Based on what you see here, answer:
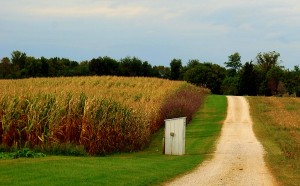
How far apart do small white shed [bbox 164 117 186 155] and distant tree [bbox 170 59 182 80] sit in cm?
10306

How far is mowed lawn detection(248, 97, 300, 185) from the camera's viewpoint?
19.9m

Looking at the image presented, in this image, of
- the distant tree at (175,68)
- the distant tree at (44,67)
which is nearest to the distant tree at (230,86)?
the distant tree at (175,68)

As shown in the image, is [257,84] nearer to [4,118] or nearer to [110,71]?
[110,71]

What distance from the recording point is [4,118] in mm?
24453

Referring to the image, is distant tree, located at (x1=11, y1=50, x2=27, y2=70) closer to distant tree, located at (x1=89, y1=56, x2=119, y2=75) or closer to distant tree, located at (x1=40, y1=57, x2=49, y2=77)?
distant tree, located at (x1=40, y1=57, x2=49, y2=77)

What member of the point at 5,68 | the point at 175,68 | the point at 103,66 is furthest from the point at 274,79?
the point at 5,68

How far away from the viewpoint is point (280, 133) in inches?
1374

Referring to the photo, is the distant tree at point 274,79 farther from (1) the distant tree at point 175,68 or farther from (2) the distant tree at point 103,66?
(2) the distant tree at point 103,66

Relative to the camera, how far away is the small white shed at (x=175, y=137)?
997 inches

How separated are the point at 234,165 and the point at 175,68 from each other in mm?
109428

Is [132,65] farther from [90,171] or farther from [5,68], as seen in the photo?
[90,171]

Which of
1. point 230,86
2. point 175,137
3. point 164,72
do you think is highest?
point 164,72

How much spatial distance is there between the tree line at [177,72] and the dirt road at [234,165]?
224 ft

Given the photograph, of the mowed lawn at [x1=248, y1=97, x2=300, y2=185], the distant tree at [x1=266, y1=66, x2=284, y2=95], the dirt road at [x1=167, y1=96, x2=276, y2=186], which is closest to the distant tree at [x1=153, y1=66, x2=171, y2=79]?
the distant tree at [x1=266, y1=66, x2=284, y2=95]
